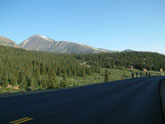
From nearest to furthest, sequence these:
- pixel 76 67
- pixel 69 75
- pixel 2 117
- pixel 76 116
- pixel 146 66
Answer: pixel 2 117
pixel 76 116
pixel 69 75
pixel 76 67
pixel 146 66

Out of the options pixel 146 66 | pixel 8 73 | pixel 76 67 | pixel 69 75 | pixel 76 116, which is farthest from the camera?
pixel 146 66

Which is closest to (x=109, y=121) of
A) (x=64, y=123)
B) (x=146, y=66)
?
(x=64, y=123)

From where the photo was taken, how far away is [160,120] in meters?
7.40

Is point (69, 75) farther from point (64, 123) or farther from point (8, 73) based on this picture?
point (64, 123)

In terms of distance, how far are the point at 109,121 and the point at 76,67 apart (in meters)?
133

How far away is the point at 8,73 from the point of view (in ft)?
286

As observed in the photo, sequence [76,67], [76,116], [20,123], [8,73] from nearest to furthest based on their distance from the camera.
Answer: [20,123]
[76,116]
[8,73]
[76,67]

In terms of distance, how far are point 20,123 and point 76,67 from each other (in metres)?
133

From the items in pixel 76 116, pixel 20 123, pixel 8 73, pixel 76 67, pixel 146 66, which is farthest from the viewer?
pixel 146 66

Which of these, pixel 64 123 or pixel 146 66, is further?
pixel 146 66

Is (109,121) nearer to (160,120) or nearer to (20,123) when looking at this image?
(160,120)

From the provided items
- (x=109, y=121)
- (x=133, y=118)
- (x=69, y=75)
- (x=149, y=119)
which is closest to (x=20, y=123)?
(x=109, y=121)

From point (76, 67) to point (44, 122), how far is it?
133240 millimetres

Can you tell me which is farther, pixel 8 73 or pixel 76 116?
pixel 8 73
